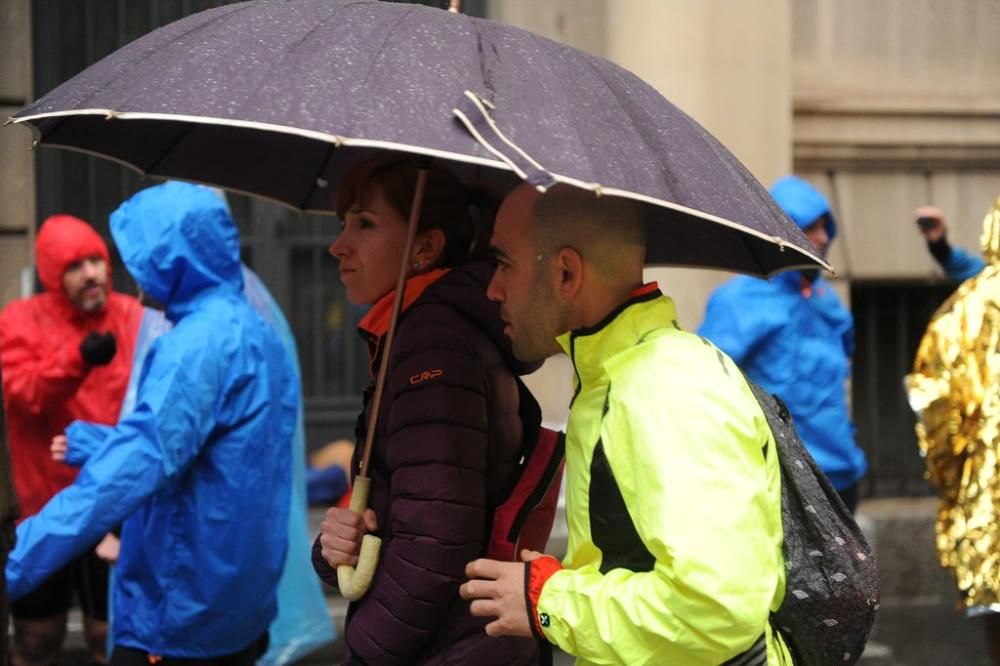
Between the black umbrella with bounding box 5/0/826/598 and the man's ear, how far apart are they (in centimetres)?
19

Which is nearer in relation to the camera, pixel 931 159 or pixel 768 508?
pixel 768 508

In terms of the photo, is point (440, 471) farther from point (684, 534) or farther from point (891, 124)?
point (891, 124)

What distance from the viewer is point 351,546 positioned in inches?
112

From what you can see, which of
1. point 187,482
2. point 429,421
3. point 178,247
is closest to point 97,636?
point 187,482

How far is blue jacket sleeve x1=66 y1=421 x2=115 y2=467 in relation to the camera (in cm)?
453

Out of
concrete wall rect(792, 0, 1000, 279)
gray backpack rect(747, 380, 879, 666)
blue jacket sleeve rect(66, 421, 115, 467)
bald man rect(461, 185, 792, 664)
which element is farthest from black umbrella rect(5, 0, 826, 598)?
concrete wall rect(792, 0, 1000, 279)

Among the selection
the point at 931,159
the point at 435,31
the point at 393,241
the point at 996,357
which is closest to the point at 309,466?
the point at 931,159

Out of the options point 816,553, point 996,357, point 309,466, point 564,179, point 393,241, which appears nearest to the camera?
point 564,179

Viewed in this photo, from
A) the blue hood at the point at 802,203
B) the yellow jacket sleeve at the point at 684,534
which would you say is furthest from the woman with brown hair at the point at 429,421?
the blue hood at the point at 802,203

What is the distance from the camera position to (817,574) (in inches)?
95.3

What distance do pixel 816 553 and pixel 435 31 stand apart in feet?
3.47

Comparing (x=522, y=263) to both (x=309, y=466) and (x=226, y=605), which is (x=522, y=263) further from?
(x=309, y=466)

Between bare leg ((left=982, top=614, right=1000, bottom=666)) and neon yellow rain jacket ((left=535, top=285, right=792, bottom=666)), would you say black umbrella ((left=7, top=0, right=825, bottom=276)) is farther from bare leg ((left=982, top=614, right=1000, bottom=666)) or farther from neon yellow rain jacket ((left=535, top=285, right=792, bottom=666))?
bare leg ((left=982, top=614, right=1000, bottom=666))

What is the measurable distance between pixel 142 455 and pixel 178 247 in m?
0.67
